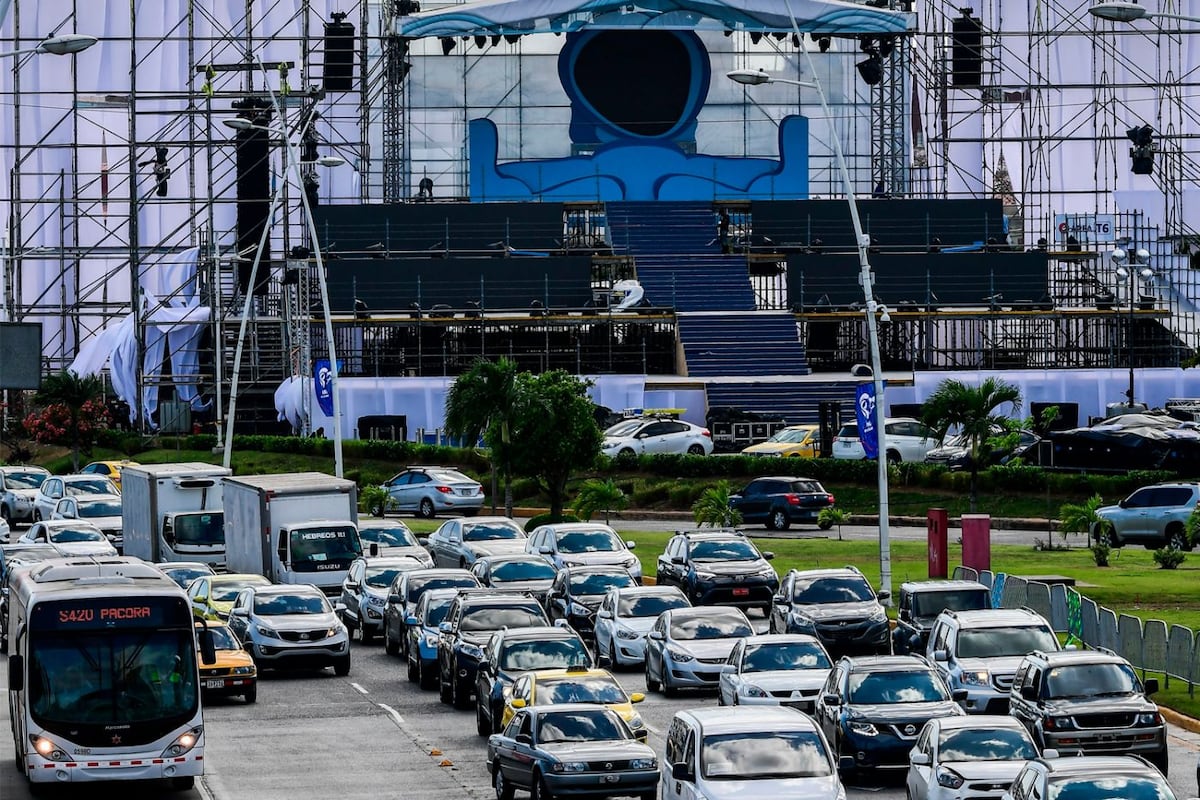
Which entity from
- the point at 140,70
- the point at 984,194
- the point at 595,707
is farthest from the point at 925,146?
the point at 595,707

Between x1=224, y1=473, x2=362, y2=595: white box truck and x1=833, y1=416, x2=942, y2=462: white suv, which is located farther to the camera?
x1=833, y1=416, x2=942, y2=462: white suv

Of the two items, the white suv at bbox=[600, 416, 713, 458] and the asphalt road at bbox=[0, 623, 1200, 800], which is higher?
the white suv at bbox=[600, 416, 713, 458]

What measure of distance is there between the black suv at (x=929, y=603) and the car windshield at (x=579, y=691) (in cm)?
767

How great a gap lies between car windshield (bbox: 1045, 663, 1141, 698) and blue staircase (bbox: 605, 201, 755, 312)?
5751 cm

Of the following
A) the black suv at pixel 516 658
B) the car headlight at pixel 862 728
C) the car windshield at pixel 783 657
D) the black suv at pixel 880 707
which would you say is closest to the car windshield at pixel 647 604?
the black suv at pixel 516 658

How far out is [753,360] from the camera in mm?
76875

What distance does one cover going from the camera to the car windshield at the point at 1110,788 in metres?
17.5

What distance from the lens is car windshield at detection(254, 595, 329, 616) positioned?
35688 millimetres

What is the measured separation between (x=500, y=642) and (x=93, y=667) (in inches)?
259

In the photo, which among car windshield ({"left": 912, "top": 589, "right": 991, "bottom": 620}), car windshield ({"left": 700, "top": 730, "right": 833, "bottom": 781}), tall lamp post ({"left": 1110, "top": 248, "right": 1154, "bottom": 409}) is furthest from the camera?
tall lamp post ({"left": 1110, "top": 248, "right": 1154, "bottom": 409})

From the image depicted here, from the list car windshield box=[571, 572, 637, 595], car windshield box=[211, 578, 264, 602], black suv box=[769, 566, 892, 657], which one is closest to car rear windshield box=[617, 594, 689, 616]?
black suv box=[769, 566, 892, 657]

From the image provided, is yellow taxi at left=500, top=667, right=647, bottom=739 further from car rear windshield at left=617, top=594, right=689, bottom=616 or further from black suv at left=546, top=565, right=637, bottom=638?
black suv at left=546, top=565, right=637, bottom=638

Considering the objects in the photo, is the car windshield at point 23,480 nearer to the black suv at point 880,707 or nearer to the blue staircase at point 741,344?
the blue staircase at point 741,344

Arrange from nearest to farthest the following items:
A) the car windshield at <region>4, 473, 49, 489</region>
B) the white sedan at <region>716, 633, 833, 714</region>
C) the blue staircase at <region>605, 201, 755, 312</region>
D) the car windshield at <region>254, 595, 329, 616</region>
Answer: the white sedan at <region>716, 633, 833, 714</region>
the car windshield at <region>254, 595, 329, 616</region>
the car windshield at <region>4, 473, 49, 489</region>
the blue staircase at <region>605, 201, 755, 312</region>
